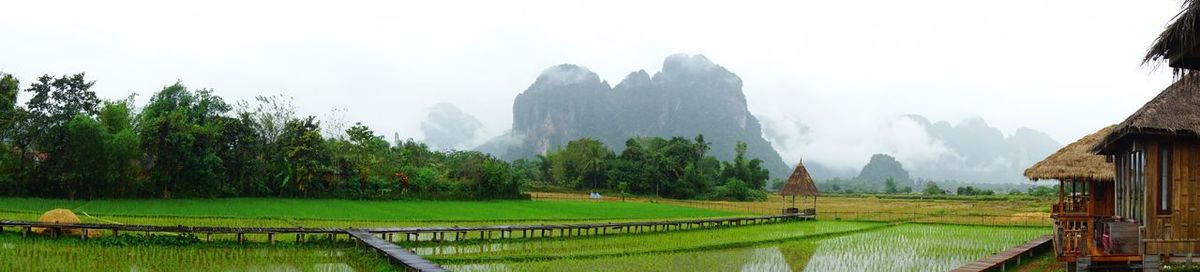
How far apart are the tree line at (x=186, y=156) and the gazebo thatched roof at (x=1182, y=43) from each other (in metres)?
27.0

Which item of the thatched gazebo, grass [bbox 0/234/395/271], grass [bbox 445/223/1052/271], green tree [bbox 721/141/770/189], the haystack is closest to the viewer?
grass [bbox 0/234/395/271]

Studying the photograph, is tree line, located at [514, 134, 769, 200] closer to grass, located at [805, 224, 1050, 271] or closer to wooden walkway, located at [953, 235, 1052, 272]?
grass, located at [805, 224, 1050, 271]

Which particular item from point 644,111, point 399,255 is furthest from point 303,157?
point 644,111

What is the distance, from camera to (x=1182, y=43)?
520 centimetres

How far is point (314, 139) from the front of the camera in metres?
34.0

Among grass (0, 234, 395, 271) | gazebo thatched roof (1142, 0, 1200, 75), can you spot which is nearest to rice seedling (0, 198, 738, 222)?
grass (0, 234, 395, 271)

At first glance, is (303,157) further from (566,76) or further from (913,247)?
(566,76)

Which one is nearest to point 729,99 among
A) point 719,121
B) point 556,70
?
point 719,121

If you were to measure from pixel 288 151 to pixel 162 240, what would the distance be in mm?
18433

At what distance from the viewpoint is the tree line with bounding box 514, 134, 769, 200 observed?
53.3 m

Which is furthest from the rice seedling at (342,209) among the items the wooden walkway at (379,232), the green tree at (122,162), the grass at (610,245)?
the grass at (610,245)

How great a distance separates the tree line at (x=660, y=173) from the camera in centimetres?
5328

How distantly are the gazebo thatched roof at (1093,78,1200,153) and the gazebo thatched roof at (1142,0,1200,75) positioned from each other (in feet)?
17.9

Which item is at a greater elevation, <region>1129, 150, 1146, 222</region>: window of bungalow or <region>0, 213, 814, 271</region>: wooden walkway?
<region>1129, 150, 1146, 222</region>: window of bungalow
